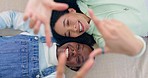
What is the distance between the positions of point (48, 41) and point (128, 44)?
0.80 feet

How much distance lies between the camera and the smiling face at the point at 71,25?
3.59 ft

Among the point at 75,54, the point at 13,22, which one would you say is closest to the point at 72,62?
the point at 75,54

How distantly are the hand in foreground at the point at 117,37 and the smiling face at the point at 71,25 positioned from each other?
0.31 metres

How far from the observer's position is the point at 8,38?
3.83ft

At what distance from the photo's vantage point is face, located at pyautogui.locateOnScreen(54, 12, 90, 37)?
1.09 m

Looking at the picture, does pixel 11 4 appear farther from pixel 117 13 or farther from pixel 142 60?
pixel 142 60

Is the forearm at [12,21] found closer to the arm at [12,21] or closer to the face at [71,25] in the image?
the arm at [12,21]

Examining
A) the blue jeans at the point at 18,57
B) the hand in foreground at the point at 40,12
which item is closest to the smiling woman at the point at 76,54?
the blue jeans at the point at 18,57

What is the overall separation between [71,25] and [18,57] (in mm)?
270

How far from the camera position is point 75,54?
3.65 ft

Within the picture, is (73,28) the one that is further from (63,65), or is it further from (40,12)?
(63,65)

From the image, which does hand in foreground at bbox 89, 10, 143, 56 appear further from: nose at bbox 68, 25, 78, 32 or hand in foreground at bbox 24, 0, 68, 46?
nose at bbox 68, 25, 78, 32

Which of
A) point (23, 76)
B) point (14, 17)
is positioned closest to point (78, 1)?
point (14, 17)

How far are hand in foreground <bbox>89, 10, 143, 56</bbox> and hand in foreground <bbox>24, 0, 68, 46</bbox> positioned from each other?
4.9 inches
